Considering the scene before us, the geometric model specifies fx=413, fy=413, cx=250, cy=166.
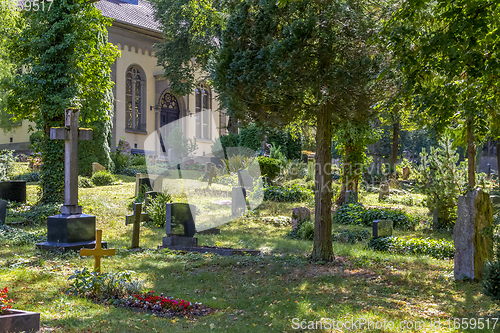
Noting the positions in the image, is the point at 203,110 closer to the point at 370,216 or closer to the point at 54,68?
the point at 54,68

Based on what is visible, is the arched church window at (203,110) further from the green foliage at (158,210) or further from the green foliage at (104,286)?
the green foliage at (104,286)

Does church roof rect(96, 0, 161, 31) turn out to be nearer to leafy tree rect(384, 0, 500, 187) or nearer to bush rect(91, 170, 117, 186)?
bush rect(91, 170, 117, 186)

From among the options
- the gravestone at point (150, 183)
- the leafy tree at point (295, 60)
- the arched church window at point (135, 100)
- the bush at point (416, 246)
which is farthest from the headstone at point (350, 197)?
the arched church window at point (135, 100)

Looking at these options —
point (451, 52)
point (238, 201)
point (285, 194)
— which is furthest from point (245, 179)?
point (451, 52)

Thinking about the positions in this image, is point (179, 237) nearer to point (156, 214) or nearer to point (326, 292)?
point (156, 214)

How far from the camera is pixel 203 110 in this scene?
28.7 meters

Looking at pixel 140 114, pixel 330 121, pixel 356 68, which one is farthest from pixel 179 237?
pixel 140 114

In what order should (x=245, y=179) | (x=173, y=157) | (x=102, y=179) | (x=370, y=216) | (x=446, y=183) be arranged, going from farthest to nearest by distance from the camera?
(x=173, y=157), (x=245, y=179), (x=102, y=179), (x=370, y=216), (x=446, y=183)

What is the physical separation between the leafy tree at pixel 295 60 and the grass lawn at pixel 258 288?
2.73 m

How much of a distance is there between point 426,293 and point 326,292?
56.2 inches

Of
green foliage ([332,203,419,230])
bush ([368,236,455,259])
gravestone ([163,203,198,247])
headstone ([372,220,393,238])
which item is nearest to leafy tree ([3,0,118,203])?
gravestone ([163,203,198,247])

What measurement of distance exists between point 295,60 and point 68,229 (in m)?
5.24

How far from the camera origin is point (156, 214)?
11125mm

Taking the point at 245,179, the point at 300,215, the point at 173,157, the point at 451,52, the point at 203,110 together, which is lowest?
the point at 300,215
